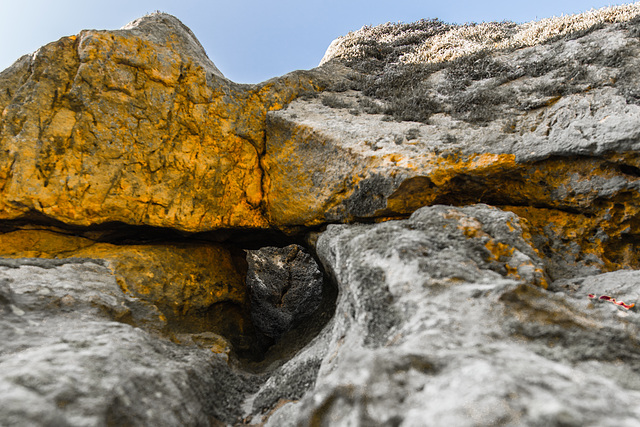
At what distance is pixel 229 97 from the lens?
8.96 m

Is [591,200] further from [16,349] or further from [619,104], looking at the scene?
[16,349]

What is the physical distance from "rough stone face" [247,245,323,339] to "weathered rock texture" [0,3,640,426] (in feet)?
0.90

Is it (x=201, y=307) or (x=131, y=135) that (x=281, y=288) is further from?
(x=131, y=135)

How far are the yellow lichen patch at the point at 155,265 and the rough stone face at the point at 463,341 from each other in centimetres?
429

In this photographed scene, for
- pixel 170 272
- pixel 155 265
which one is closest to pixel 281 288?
pixel 170 272

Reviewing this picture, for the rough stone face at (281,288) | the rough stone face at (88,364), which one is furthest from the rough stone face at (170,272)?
the rough stone face at (281,288)

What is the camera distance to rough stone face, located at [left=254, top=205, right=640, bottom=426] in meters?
2.16

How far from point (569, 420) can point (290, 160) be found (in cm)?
731

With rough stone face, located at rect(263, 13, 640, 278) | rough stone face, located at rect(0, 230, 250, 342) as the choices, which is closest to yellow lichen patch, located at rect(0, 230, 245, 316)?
rough stone face, located at rect(0, 230, 250, 342)

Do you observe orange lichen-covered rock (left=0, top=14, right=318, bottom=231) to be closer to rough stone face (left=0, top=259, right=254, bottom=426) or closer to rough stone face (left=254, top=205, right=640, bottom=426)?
rough stone face (left=0, top=259, right=254, bottom=426)

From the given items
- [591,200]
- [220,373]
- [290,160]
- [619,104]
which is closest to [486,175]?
[591,200]

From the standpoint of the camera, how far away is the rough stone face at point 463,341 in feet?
7.07

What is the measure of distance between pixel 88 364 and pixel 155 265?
4741mm

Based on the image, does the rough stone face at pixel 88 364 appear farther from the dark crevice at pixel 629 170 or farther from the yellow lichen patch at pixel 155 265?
the dark crevice at pixel 629 170
